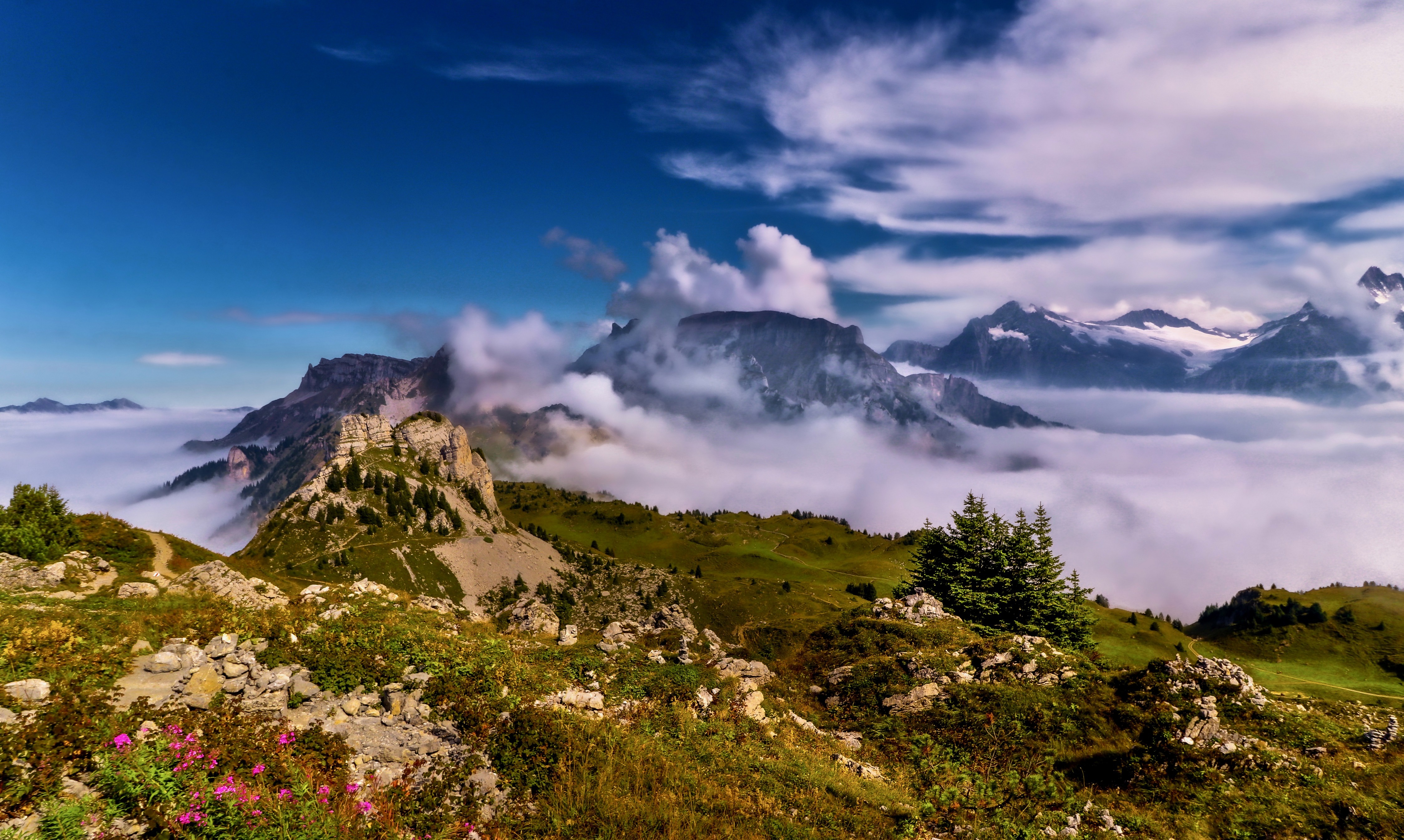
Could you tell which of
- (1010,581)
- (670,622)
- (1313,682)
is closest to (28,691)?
(670,622)

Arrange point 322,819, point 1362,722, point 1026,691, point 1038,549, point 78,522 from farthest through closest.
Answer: point 1038,549
point 78,522
point 1026,691
point 1362,722
point 322,819

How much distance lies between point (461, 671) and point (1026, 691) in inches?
985

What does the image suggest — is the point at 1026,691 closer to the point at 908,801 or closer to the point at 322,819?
the point at 908,801

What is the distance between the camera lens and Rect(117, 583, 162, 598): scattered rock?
24.5 meters

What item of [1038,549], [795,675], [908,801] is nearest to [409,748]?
[908,801]

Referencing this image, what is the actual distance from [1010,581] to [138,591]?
198ft

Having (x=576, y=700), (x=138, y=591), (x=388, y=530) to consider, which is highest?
(x=138, y=591)

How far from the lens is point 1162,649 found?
122 m

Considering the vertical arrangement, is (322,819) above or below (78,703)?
below

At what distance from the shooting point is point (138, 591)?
25609 mm

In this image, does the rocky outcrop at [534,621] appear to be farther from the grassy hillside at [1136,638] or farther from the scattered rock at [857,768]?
the grassy hillside at [1136,638]

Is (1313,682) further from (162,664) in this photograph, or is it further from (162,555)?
(162,555)

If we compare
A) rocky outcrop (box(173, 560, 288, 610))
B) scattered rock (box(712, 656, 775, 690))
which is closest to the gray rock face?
rocky outcrop (box(173, 560, 288, 610))

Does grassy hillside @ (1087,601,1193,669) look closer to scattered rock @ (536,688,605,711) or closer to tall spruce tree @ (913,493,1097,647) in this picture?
tall spruce tree @ (913,493,1097,647)
